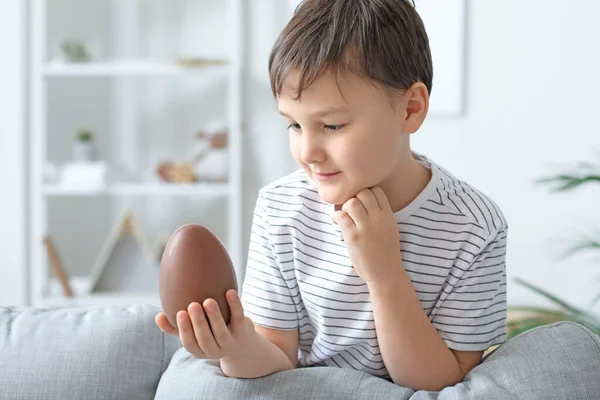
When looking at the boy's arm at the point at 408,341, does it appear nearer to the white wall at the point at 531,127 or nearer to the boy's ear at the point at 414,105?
the boy's ear at the point at 414,105

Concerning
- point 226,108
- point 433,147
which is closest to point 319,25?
point 433,147

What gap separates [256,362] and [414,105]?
0.43 m

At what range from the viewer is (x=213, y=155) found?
3.67 meters

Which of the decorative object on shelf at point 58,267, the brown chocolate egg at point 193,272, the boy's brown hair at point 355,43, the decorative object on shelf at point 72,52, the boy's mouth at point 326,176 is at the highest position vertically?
the decorative object on shelf at point 72,52

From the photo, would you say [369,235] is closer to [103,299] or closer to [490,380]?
[490,380]

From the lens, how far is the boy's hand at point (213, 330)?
42.4 inches

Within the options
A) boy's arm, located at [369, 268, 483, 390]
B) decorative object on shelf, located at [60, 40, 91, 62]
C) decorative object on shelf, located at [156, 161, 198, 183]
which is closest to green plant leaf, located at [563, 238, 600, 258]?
boy's arm, located at [369, 268, 483, 390]

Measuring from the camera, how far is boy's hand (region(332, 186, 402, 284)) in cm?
121

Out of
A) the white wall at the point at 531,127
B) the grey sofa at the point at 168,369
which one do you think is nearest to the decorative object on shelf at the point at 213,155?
the white wall at the point at 531,127

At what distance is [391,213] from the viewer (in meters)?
1.24

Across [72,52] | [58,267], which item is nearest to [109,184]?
[58,267]

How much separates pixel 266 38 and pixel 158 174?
791 mm

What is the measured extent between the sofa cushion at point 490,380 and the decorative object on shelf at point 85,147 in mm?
2618

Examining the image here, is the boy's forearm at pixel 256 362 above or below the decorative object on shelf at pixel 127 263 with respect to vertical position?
above
